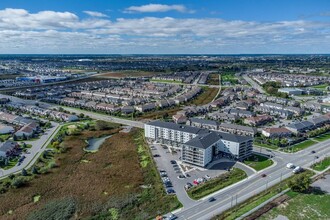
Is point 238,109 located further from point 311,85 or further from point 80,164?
point 311,85

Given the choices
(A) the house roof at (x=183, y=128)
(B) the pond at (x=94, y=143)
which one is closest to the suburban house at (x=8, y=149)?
(B) the pond at (x=94, y=143)

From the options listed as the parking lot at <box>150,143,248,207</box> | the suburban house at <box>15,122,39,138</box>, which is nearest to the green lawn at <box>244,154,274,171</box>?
the parking lot at <box>150,143,248,207</box>

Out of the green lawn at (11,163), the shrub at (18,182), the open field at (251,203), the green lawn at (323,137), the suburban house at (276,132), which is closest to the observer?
the open field at (251,203)

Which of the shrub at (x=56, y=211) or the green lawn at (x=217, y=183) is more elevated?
the green lawn at (x=217, y=183)

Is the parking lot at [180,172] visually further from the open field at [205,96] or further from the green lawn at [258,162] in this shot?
the open field at [205,96]

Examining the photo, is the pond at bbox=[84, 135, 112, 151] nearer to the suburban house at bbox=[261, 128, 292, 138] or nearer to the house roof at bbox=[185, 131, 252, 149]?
the house roof at bbox=[185, 131, 252, 149]

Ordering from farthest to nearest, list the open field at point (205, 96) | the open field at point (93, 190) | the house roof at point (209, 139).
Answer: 1. the open field at point (205, 96)
2. the house roof at point (209, 139)
3. the open field at point (93, 190)

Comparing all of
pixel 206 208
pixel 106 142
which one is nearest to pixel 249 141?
pixel 206 208
